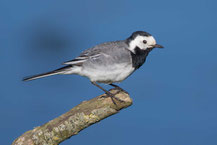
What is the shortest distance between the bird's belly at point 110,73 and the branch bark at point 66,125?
22 cm

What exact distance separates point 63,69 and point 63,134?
0.43 metres

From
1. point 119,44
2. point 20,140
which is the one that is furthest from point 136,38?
point 20,140

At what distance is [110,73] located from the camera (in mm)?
1492

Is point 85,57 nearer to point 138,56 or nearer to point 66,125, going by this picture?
point 138,56

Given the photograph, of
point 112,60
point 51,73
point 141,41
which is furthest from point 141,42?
point 51,73

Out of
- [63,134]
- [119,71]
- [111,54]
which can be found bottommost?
[63,134]

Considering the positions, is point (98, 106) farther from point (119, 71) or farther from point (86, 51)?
point (86, 51)

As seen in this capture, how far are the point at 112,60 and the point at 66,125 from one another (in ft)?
1.44

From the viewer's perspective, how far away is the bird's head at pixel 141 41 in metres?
1.56

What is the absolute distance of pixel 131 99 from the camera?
1359 millimetres

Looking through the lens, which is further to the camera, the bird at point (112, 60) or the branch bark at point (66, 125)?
the bird at point (112, 60)

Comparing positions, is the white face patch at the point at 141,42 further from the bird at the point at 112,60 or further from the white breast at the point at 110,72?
the white breast at the point at 110,72

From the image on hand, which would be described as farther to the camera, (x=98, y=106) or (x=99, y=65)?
(x=99, y=65)

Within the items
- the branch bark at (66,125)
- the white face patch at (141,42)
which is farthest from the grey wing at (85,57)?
the branch bark at (66,125)
